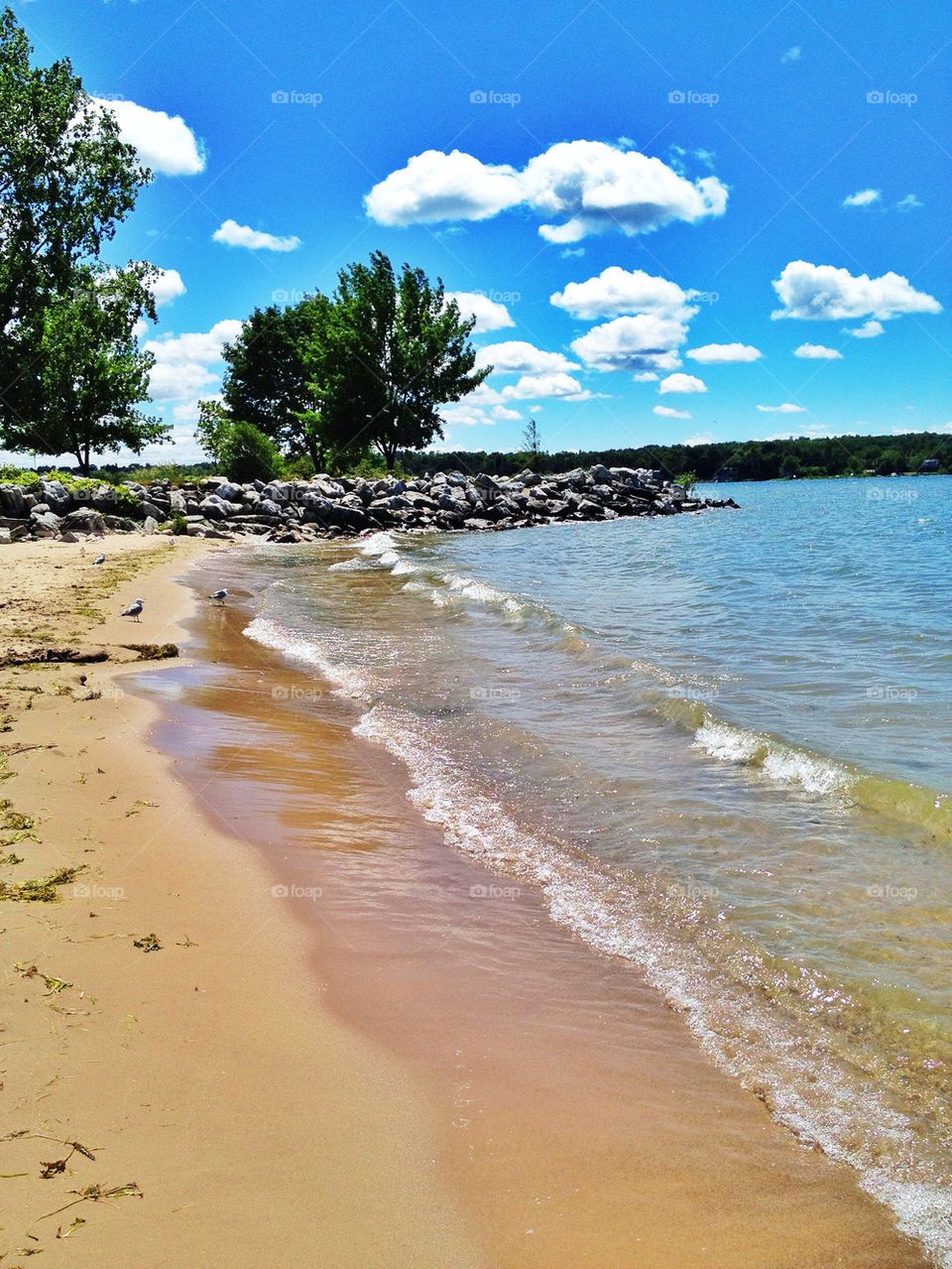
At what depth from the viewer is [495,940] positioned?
13.6 feet

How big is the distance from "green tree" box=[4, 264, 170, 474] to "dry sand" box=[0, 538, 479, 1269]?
28246mm

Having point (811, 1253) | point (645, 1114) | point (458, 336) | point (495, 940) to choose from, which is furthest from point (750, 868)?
point (458, 336)

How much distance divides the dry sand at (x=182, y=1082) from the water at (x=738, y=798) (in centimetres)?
153

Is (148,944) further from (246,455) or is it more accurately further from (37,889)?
(246,455)

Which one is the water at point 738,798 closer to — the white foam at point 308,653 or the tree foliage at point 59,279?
the white foam at point 308,653

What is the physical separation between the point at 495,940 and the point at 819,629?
9745 mm

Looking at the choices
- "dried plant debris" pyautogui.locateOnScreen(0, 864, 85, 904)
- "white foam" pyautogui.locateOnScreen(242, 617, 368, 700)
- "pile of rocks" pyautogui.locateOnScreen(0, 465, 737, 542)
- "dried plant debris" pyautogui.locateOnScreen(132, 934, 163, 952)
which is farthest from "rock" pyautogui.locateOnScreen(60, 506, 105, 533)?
"dried plant debris" pyautogui.locateOnScreen(132, 934, 163, 952)

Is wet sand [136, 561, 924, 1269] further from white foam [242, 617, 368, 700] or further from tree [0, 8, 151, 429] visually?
tree [0, 8, 151, 429]

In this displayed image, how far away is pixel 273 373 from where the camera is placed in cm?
5431

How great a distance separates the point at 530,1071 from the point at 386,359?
44.9 m

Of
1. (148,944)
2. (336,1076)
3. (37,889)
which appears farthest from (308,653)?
(336,1076)

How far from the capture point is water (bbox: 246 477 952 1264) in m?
3.31

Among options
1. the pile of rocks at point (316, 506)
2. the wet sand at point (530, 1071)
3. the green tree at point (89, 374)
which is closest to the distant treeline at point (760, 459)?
the pile of rocks at point (316, 506)

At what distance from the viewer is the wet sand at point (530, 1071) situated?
93.2 inches
